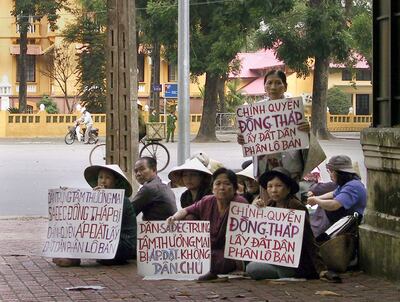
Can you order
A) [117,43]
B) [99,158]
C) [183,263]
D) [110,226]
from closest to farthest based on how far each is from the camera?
[183,263] → [110,226] → [117,43] → [99,158]

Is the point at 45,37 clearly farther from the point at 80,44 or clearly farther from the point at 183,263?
the point at 183,263

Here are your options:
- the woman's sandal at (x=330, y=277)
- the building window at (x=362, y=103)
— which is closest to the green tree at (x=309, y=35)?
the building window at (x=362, y=103)

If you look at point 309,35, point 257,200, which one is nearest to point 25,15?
point 309,35

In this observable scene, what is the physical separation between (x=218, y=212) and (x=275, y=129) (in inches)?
38.5

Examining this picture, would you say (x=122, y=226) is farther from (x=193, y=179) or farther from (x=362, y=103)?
(x=362, y=103)

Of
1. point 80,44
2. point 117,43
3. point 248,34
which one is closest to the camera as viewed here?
point 117,43

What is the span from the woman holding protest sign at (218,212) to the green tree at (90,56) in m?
50.1

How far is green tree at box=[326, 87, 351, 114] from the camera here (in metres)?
73.1

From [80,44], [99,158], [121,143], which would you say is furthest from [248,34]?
[121,143]

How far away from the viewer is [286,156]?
33.3ft

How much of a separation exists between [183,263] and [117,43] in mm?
4441

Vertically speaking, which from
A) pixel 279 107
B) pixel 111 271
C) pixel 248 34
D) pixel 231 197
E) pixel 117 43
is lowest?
pixel 111 271

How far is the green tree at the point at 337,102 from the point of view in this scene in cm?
7306

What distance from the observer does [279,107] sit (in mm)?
10047
